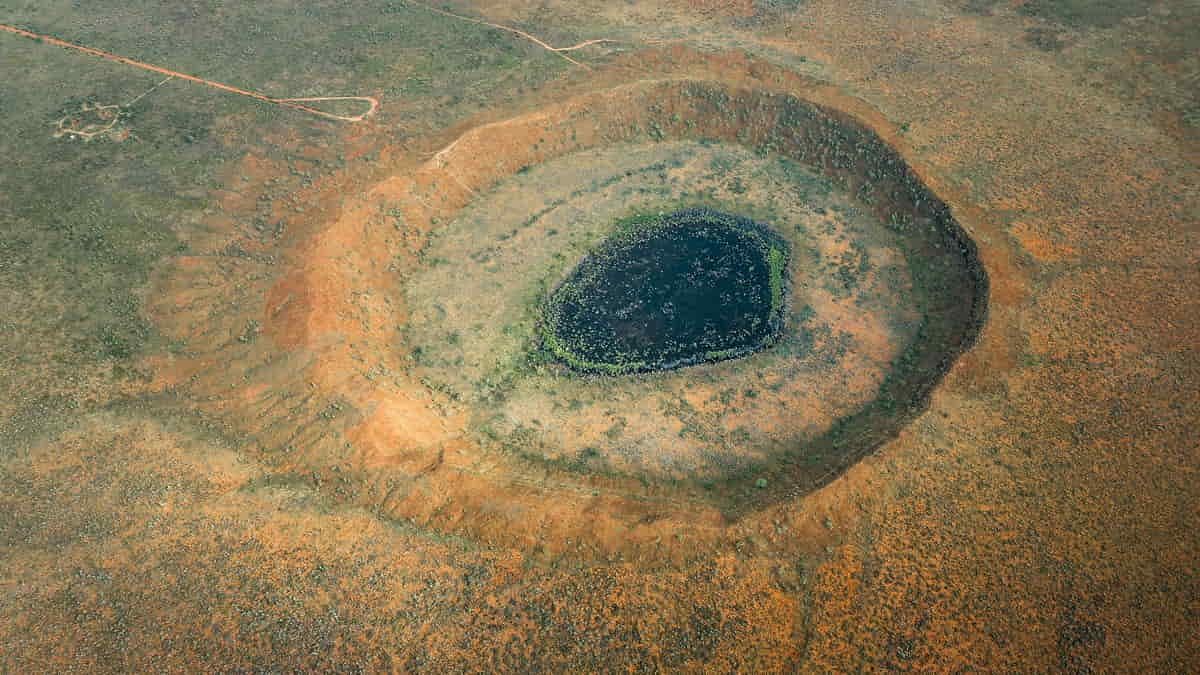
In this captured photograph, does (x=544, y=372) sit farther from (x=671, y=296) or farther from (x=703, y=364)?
(x=671, y=296)

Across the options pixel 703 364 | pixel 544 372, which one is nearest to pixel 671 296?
pixel 703 364

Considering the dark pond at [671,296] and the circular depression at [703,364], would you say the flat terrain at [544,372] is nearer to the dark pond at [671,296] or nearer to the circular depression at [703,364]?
the circular depression at [703,364]

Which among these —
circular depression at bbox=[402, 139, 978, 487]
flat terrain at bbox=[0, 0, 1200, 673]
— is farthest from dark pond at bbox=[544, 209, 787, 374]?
flat terrain at bbox=[0, 0, 1200, 673]

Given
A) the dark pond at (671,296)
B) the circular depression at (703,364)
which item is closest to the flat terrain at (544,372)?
the circular depression at (703,364)

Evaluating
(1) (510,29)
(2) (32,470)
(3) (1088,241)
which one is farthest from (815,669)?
(1) (510,29)

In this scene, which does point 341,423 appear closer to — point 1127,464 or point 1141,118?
point 1127,464

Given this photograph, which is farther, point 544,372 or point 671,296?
point 671,296
